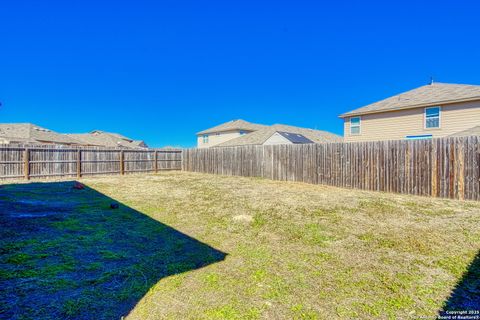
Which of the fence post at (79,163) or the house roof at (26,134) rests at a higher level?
the house roof at (26,134)

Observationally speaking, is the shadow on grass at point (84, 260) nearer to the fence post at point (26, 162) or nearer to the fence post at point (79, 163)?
the fence post at point (26, 162)

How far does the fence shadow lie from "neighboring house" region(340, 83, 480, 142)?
13.8 metres

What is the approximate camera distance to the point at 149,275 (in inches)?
111

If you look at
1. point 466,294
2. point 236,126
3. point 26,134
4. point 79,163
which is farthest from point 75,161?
point 236,126

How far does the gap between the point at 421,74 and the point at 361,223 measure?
57.7ft

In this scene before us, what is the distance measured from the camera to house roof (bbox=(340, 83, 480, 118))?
12920mm

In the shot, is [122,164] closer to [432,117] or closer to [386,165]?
Answer: [386,165]

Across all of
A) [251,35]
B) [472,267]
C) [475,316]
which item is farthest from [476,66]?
[475,316]

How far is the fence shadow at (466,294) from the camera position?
2.21 metres

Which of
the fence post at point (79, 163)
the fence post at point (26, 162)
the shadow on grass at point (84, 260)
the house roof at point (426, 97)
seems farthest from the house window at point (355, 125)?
the fence post at point (26, 162)

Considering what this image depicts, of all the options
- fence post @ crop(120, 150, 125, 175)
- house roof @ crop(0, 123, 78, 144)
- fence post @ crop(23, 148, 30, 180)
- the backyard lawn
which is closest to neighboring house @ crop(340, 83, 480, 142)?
the backyard lawn

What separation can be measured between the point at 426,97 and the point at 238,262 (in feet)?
54.4

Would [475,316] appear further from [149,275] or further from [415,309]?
[149,275]

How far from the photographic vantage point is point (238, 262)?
325 cm
